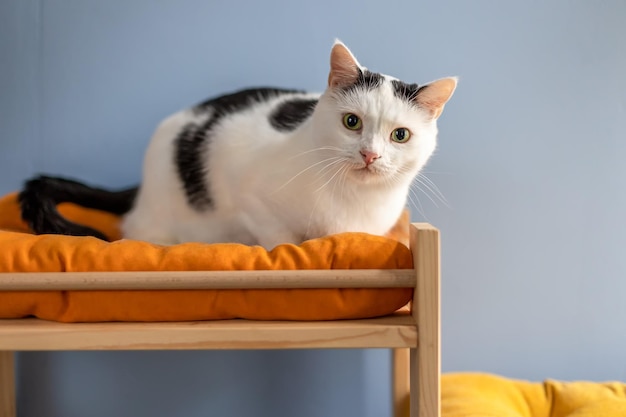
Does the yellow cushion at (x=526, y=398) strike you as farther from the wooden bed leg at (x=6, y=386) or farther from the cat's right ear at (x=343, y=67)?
the wooden bed leg at (x=6, y=386)

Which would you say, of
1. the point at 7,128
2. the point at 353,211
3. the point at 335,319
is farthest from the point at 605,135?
the point at 7,128

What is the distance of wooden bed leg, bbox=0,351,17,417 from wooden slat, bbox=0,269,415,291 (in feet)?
2.02

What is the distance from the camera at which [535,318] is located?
4.75ft

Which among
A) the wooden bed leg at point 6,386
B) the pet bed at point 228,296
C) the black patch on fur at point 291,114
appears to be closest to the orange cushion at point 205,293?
the pet bed at point 228,296

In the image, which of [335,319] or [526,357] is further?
[526,357]

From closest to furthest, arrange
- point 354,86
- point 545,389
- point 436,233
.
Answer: point 436,233
point 354,86
point 545,389

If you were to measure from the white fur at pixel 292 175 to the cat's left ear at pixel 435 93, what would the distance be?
2cm

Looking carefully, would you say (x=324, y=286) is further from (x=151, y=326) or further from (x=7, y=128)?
(x=7, y=128)

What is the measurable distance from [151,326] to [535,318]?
0.97 meters

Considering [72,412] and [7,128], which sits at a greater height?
[7,128]

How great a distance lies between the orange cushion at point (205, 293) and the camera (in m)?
0.85

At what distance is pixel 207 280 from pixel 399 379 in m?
0.60

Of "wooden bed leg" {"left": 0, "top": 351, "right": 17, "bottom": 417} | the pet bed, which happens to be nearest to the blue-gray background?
"wooden bed leg" {"left": 0, "top": 351, "right": 17, "bottom": 417}

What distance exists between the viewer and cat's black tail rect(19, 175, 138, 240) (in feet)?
3.74
